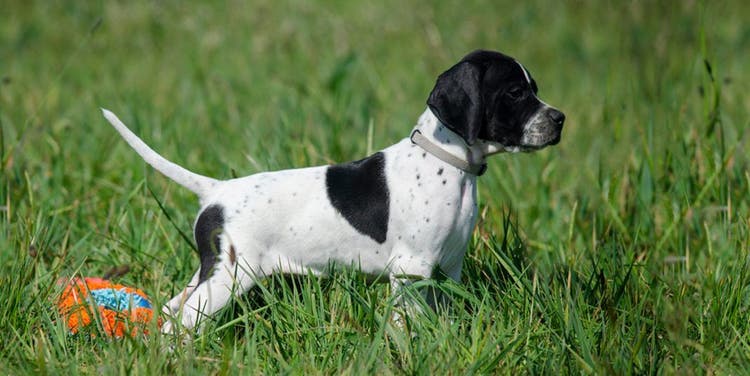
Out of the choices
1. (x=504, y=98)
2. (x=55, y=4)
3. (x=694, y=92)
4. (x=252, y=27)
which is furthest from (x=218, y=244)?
(x=55, y=4)

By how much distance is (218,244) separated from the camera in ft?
11.0

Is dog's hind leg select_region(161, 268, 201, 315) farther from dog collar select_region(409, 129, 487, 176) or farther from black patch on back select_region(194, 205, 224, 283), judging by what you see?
dog collar select_region(409, 129, 487, 176)

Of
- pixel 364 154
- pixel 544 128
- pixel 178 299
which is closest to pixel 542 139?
pixel 544 128

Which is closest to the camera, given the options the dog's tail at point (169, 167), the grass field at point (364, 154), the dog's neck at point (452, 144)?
the grass field at point (364, 154)

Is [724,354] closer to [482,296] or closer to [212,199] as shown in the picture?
[482,296]

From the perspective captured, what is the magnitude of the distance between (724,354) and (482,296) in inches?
34.0

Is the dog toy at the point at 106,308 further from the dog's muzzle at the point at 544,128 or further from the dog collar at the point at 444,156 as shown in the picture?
the dog's muzzle at the point at 544,128

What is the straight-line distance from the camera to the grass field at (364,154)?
10.2 feet

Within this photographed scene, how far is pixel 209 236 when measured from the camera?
3.37m

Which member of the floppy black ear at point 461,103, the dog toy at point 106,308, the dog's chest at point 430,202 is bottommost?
the dog toy at point 106,308

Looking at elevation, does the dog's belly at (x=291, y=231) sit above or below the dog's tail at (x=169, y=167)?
below

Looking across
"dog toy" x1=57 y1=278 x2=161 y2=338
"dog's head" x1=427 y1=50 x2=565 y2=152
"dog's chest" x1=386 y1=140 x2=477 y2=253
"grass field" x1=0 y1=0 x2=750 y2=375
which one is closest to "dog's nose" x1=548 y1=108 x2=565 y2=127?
"dog's head" x1=427 y1=50 x2=565 y2=152

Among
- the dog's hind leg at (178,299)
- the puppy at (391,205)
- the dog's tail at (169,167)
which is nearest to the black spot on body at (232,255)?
the puppy at (391,205)

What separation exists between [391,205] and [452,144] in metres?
0.30
